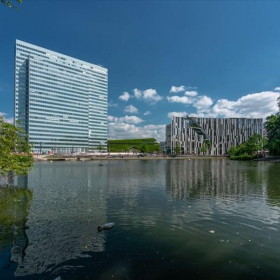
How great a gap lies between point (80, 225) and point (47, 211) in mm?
5226

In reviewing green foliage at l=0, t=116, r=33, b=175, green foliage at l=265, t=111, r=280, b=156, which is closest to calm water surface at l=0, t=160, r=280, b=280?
green foliage at l=0, t=116, r=33, b=175

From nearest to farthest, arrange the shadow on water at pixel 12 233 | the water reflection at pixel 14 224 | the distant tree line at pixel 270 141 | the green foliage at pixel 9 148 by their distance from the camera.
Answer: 1. the shadow on water at pixel 12 233
2. the water reflection at pixel 14 224
3. the green foliage at pixel 9 148
4. the distant tree line at pixel 270 141

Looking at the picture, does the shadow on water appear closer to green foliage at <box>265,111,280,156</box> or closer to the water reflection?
the water reflection

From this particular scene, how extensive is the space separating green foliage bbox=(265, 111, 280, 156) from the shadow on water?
12125cm

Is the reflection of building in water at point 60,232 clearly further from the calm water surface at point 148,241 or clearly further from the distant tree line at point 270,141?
the distant tree line at point 270,141

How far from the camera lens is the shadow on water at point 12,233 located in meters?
10.4

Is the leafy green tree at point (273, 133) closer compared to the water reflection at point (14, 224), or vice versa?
the water reflection at point (14, 224)

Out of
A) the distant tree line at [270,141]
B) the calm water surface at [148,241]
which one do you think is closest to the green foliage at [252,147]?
the distant tree line at [270,141]

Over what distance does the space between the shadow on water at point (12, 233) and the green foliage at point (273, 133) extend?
121 m

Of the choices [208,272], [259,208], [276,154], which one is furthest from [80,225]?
[276,154]

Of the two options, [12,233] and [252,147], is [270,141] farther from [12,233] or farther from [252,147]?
[12,233]

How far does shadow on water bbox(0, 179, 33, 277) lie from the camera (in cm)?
1042

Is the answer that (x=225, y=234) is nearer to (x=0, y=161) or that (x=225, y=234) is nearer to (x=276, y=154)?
(x=0, y=161)

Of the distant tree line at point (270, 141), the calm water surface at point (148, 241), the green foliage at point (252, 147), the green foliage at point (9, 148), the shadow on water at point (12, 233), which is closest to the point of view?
the calm water surface at point (148, 241)
